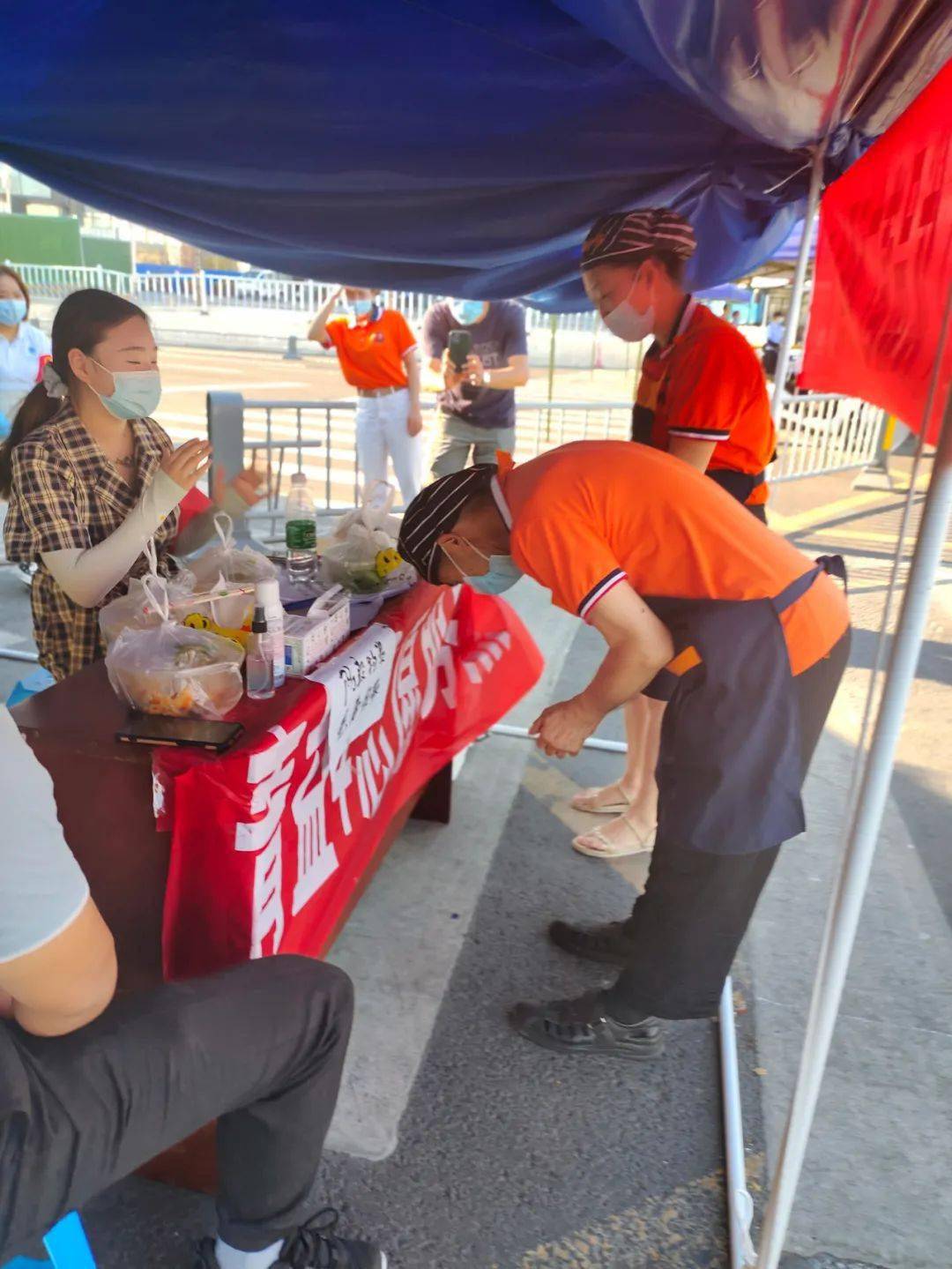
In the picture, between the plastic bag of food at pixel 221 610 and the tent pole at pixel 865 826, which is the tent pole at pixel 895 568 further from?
the plastic bag of food at pixel 221 610

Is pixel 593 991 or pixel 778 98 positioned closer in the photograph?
pixel 778 98

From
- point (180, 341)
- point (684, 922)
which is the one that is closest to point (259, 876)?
point (684, 922)

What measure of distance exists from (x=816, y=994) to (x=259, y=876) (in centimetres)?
97

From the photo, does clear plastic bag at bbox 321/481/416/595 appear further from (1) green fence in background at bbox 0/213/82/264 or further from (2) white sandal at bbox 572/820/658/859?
(1) green fence in background at bbox 0/213/82/264

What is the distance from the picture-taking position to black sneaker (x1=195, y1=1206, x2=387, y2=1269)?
5.31 ft

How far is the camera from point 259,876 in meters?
1.64

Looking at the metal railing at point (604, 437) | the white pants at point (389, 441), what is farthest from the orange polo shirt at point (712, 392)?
the metal railing at point (604, 437)

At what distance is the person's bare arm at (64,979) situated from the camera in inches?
43.8

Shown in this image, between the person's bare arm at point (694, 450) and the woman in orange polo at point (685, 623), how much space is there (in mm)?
615

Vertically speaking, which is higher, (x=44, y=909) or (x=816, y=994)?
(x=44, y=909)

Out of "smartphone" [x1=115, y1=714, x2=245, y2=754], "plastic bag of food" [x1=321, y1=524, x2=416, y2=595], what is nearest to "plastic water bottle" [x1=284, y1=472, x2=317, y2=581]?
"plastic bag of food" [x1=321, y1=524, x2=416, y2=595]

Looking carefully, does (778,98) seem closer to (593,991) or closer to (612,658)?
(612,658)

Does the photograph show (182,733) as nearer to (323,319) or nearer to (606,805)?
(606,805)

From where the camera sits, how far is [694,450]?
96.7 inches
